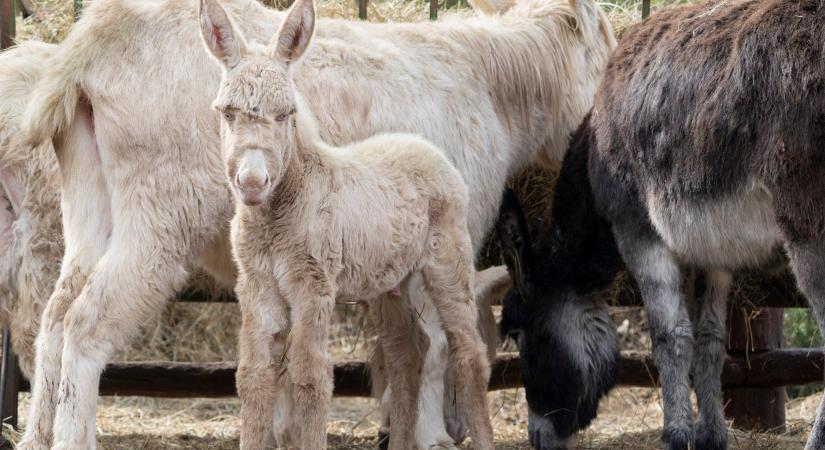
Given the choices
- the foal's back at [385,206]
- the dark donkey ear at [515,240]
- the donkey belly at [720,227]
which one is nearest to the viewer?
the foal's back at [385,206]

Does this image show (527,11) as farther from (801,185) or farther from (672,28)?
(801,185)

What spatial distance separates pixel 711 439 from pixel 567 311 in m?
0.95

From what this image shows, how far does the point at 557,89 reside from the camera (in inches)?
257

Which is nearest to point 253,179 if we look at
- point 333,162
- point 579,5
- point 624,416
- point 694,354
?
point 333,162

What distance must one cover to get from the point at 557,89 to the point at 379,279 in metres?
2.37

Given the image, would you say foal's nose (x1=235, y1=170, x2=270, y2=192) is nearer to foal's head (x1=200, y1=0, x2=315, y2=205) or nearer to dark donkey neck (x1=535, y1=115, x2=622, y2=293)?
foal's head (x1=200, y1=0, x2=315, y2=205)

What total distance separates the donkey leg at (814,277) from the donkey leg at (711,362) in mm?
1034

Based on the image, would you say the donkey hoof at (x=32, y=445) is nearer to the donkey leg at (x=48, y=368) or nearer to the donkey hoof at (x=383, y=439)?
the donkey leg at (x=48, y=368)

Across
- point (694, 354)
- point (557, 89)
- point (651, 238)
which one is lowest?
point (694, 354)

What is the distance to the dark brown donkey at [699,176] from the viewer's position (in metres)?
4.29

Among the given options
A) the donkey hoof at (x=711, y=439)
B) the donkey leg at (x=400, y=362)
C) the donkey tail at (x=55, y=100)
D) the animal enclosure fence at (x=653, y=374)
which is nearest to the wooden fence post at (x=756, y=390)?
the animal enclosure fence at (x=653, y=374)

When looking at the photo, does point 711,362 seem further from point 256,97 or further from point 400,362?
point 256,97

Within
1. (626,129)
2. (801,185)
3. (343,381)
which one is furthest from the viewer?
(343,381)

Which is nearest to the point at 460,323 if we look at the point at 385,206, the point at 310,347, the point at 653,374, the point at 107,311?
the point at 385,206
